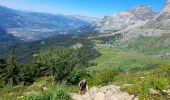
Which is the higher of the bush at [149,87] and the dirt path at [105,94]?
the bush at [149,87]

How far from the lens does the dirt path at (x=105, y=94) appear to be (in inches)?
1051

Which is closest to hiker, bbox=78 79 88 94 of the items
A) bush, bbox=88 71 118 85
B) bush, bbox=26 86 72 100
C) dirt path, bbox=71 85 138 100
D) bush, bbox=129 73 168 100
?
dirt path, bbox=71 85 138 100

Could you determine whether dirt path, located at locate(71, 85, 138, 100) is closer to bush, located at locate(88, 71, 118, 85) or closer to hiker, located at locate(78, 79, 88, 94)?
hiker, located at locate(78, 79, 88, 94)

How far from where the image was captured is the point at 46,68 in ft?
300

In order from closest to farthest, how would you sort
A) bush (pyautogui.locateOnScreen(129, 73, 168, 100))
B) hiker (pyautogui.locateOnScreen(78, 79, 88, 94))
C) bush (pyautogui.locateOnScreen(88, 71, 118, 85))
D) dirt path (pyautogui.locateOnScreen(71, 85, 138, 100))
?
bush (pyautogui.locateOnScreen(129, 73, 168, 100))
dirt path (pyautogui.locateOnScreen(71, 85, 138, 100))
hiker (pyautogui.locateOnScreen(78, 79, 88, 94))
bush (pyautogui.locateOnScreen(88, 71, 118, 85))

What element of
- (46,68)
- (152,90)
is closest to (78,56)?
(46,68)

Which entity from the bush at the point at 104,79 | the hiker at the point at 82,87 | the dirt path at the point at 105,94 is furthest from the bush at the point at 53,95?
the bush at the point at 104,79

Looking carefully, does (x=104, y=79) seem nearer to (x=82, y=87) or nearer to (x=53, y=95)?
(x=82, y=87)

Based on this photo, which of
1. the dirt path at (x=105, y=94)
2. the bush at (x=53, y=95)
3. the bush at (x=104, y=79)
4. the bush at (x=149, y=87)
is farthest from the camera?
the bush at (x=104, y=79)

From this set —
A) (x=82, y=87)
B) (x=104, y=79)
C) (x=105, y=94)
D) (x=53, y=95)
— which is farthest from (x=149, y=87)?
(x=104, y=79)

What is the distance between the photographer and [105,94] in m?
29.0

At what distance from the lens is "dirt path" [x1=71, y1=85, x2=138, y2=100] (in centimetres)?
2669

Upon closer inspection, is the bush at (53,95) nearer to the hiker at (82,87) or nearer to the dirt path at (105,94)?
the dirt path at (105,94)

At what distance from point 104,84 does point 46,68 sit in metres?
59.3
